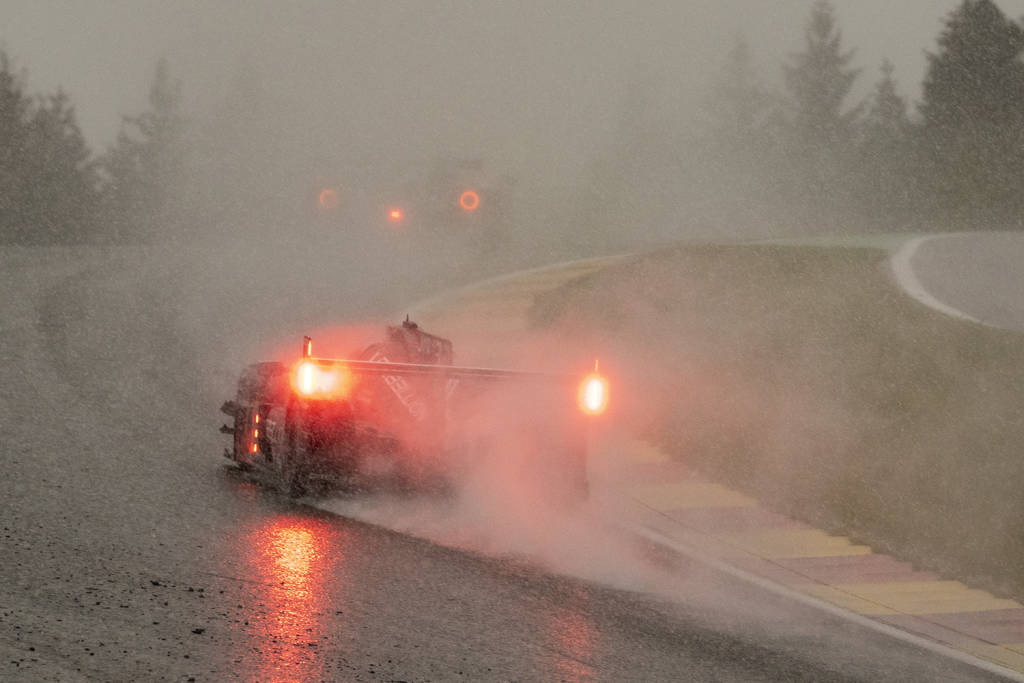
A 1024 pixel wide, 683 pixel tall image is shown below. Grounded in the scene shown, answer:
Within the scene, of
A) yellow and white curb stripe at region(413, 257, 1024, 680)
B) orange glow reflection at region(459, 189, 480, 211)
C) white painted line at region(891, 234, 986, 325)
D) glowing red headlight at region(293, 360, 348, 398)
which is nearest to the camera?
yellow and white curb stripe at region(413, 257, 1024, 680)

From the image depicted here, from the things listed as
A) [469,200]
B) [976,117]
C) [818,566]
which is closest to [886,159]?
[976,117]

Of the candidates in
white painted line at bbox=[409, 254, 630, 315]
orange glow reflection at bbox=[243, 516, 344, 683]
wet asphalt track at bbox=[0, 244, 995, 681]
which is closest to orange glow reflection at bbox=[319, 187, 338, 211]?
white painted line at bbox=[409, 254, 630, 315]

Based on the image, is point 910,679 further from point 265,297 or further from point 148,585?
point 265,297

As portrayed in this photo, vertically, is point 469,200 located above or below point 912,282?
above

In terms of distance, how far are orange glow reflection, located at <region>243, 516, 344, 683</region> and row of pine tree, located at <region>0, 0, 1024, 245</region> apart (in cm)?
4258

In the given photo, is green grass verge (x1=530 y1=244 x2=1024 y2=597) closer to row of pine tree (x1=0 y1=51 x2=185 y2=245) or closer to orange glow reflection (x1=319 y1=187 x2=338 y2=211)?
orange glow reflection (x1=319 y1=187 x2=338 y2=211)

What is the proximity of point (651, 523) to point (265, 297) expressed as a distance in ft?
56.6

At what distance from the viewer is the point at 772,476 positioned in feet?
38.5

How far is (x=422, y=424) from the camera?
905 cm

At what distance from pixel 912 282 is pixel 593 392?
38.2 ft

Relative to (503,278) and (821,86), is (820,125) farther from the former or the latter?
(503,278)

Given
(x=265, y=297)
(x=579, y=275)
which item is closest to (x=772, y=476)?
(x=579, y=275)

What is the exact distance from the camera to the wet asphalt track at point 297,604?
19.0 feet

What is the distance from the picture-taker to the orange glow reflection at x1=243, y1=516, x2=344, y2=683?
5.69 meters
